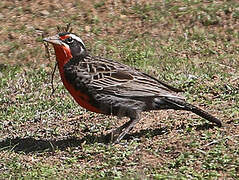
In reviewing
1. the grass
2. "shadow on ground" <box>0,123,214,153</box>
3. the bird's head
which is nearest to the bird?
the bird's head

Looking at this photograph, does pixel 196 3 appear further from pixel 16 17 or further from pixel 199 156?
pixel 199 156

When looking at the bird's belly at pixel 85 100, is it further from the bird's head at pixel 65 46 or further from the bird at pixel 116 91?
the bird's head at pixel 65 46

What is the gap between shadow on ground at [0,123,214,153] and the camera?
855 cm

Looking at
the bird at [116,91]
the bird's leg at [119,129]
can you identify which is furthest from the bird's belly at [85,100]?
the bird's leg at [119,129]

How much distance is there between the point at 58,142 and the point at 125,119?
1.15 metres

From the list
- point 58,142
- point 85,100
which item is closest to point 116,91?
point 85,100

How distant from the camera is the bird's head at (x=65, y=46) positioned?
28.5ft

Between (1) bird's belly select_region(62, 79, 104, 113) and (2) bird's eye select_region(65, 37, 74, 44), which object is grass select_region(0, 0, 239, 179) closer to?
(1) bird's belly select_region(62, 79, 104, 113)

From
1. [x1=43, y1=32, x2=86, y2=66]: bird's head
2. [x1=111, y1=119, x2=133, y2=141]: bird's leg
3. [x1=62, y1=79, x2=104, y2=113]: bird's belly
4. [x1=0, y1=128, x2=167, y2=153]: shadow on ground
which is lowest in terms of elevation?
[x1=0, y1=128, x2=167, y2=153]: shadow on ground

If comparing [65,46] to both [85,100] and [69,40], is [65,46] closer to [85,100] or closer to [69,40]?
[69,40]

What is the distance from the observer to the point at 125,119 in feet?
31.0

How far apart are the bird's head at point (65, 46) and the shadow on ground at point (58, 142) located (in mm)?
1104

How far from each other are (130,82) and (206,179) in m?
2.12

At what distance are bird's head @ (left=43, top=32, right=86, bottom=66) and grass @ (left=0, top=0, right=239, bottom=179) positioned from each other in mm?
1153
